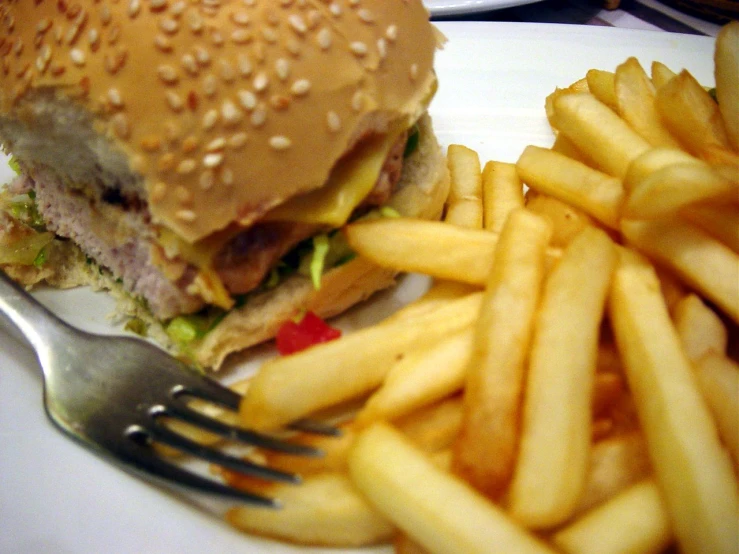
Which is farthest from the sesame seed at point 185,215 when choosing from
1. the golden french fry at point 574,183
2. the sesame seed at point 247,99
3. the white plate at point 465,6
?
the white plate at point 465,6

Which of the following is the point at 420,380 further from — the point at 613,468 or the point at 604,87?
the point at 604,87

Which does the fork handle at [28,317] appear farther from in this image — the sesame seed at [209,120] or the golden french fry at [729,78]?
the golden french fry at [729,78]

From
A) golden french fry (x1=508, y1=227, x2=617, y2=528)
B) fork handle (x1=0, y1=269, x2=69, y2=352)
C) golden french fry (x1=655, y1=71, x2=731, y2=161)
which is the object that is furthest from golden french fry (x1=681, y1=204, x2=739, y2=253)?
fork handle (x1=0, y1=269, x2=69, y2=352)

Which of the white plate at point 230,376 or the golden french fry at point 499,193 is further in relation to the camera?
the golden french fry at point 499,193

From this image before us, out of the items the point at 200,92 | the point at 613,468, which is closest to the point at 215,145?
the point at 200,92

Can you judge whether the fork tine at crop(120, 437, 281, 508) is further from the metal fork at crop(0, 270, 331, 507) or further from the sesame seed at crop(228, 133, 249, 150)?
the sesame seed at crop(228, 133, 249, 150)

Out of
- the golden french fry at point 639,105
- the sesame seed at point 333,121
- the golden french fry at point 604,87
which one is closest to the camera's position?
the sesame seed at point 333,121
